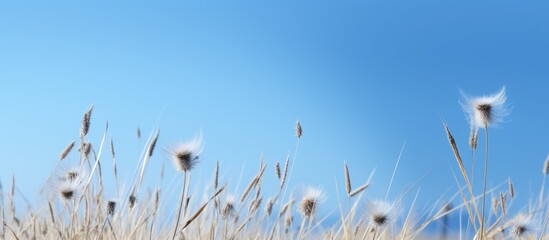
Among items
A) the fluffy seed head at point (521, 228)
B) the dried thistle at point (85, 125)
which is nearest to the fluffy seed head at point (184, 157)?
the dried thistle at point (85, 125)

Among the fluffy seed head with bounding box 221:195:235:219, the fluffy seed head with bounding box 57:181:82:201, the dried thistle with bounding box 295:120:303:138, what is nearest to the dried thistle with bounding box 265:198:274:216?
the fluffy seed head with bounding box 221:195:235:219

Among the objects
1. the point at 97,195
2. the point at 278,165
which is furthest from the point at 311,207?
the point at 97,195

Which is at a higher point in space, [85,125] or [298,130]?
[298,130]

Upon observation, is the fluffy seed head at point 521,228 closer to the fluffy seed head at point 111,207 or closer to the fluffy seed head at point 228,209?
the fluffy seed head at point 228,209

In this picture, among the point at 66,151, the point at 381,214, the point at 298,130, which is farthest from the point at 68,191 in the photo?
the point at 381,214

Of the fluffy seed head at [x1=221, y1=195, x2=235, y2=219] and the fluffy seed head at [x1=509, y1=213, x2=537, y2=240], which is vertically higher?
the fluffy seed head at [x1=509, y1=213, x2=537, y2=240]

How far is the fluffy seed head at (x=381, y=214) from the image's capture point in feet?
6.83

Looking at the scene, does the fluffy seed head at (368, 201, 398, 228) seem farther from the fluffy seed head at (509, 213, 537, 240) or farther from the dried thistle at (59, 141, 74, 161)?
the dried thistle at (59, 141, 74, 161)

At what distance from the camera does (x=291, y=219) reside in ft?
9.15

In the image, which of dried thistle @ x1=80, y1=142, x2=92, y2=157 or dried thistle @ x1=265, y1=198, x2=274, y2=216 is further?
dried thistle @ x1=265, y1=198, x2=274, y2=216

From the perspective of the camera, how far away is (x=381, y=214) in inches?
82.0

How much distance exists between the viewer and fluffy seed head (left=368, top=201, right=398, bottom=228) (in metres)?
2.08

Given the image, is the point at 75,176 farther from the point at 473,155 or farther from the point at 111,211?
the point at 473,155

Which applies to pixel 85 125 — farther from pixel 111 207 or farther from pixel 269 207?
pixel 269 207
